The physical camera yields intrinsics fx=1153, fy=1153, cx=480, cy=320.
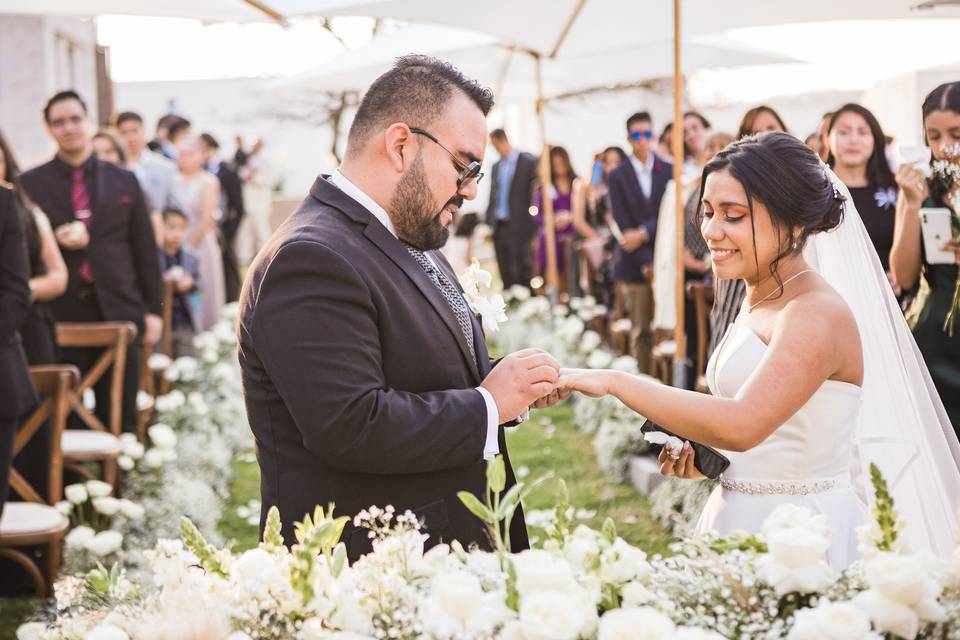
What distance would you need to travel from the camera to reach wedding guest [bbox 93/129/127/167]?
29.5 ft

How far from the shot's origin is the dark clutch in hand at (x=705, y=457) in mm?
3012

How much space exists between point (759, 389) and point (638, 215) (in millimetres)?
7724

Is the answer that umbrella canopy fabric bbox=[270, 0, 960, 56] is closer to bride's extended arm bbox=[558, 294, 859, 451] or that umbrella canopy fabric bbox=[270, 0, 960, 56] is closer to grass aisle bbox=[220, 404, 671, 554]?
grass aisle bbox=[220, 404, 671, 554]

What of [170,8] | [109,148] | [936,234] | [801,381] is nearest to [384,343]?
[801,381]

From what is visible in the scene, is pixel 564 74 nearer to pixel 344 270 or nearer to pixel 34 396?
pixel 34 396

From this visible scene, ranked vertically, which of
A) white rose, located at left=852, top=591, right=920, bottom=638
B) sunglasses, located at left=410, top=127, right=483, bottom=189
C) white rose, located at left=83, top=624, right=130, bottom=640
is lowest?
white rose, located at left=83, top=624, right=130, bottom=640

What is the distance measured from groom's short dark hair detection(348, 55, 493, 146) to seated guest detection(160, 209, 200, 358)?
7.34 m

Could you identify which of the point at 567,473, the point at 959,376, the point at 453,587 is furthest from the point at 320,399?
the point at 567,473

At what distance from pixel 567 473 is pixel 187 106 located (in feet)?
94.6

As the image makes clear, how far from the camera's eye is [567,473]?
26.1 ft

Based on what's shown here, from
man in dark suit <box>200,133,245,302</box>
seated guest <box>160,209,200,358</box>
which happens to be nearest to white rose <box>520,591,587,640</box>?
seated guest <box>160,209,200,358</box>

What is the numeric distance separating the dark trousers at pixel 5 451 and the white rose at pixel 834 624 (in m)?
4.09

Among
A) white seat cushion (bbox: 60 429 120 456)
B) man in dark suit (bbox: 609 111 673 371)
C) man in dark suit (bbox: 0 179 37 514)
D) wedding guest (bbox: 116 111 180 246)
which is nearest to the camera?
man in dark suit (bbox: 0 179 37 514)

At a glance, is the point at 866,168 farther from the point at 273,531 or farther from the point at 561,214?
the point at 561,214
